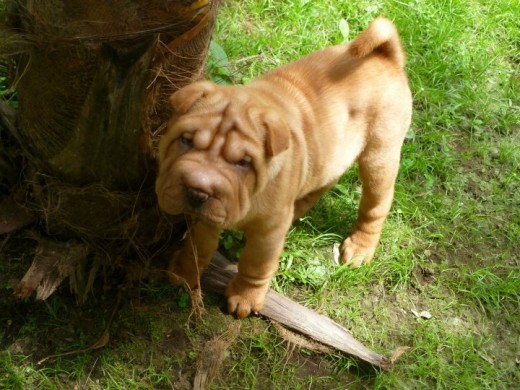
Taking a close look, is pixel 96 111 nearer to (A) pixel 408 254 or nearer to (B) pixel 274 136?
(B) pixel 274 136

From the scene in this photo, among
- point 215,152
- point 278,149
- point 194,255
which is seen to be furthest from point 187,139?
point 194,255

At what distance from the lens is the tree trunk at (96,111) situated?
99.9 inches

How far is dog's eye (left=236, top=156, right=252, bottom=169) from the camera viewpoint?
8.80 feet

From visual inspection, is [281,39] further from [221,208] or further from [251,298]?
[221,208]

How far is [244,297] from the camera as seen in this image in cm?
356

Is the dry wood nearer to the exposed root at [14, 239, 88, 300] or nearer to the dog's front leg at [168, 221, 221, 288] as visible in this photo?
the dog's front leg at [168, 221, 221, 288]

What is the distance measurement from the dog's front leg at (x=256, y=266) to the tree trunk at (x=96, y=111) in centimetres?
43

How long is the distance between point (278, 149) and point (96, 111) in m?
0.77

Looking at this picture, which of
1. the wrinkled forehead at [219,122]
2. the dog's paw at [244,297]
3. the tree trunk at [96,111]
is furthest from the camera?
the dog's paw at [244,297]

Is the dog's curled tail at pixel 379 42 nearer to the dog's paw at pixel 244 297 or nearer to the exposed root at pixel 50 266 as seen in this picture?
the dog's paw at pixel 244 297

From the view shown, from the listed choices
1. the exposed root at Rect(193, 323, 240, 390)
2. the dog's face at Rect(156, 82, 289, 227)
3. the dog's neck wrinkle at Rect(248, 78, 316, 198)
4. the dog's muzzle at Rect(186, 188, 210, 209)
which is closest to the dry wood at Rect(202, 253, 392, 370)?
the exposed root at Rect(193, 323, 240, 390)

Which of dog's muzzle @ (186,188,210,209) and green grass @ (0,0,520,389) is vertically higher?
dog's muzzle @ (186,188,210,209)

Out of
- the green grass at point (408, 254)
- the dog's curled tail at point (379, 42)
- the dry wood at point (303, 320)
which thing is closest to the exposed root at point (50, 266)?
the green grass at point (408, 254)

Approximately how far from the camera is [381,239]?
13.7ft
